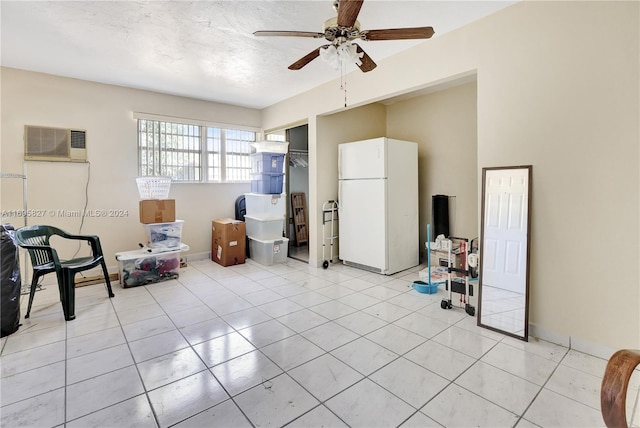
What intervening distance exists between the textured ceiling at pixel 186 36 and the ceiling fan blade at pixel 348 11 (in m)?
0.69

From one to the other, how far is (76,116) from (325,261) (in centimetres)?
425

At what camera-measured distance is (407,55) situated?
3416mm

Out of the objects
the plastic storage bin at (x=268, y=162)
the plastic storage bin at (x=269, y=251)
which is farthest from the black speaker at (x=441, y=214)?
the plastic storage bin at (x=268, y=162)

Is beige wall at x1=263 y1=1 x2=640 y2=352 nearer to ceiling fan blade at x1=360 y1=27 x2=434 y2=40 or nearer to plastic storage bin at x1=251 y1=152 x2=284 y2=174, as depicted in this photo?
ceiling fan blade at x1=360 y1=27 x2=434 y2=40

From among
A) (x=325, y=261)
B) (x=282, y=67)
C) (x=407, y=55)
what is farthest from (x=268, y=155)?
(x=407, y=55)

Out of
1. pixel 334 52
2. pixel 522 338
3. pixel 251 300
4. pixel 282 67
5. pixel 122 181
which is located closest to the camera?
pixel 334 52

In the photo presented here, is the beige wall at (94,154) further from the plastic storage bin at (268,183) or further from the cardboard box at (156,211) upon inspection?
the plastic storage bin at (268,183)

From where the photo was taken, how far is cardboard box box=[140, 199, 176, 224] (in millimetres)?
4203

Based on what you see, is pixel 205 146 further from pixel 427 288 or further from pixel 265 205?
pixel 427 288

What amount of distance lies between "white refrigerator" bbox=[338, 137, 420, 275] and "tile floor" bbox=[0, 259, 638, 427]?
1.16 m

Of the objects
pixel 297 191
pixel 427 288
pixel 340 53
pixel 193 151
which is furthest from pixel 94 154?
pixel 427 288

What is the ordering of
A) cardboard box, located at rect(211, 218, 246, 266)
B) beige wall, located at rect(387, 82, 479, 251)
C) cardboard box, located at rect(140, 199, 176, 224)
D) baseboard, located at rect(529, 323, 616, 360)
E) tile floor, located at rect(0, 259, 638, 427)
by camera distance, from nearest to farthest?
tile floor, located at rect(0, 259, 638, 427) → baseboard, located at rect(529, 323, 616, 360) → cardboard box, located at rect(140, 199, 176, 224) → beige wall, located at rect(387, 82, 479, 251) → cardboard box, located at rect(211, 218, 246, 266)

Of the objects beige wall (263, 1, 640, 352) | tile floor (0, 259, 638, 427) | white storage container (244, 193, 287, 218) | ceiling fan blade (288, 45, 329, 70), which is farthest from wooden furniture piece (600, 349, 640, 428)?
white storage container (244, 193, 287, 218)

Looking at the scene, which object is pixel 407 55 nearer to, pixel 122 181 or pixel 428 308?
pixel 428 308
